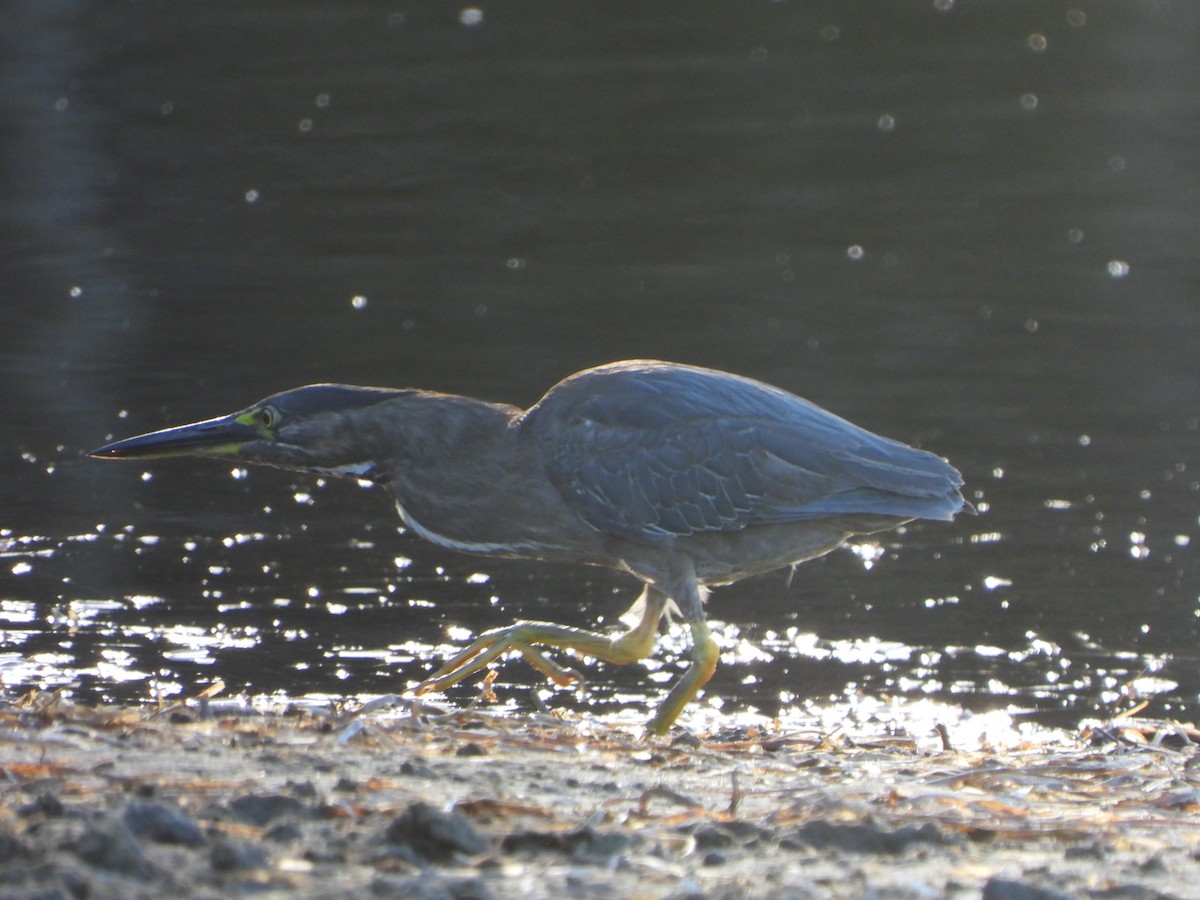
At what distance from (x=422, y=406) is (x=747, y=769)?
200cm

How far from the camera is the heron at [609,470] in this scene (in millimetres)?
5930

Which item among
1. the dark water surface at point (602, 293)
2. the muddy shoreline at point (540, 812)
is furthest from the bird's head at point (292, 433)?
the muddy shoreline at point (540, 812)

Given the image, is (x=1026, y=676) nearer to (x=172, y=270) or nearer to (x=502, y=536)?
(x=502, y=536)

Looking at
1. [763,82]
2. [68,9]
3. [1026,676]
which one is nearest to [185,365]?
[1026,676]

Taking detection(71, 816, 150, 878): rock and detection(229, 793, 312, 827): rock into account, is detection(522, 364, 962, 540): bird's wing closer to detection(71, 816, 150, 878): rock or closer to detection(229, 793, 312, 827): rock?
detection(229, 793, 312, 827): rock

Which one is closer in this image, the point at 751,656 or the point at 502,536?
the point at 502,536

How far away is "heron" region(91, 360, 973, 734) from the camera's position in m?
5.93

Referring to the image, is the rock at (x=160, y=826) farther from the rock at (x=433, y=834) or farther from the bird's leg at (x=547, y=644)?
the bird's leg at (x=547, y=644)

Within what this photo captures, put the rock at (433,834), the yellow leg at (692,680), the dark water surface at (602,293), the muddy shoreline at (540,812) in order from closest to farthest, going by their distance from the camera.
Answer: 1. the muddy shoreline at (540,812)
2. the rock at (433,834)
3. the yellow leg at (692,680)
4. the dark water surface at (602,293)

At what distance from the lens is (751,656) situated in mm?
6984

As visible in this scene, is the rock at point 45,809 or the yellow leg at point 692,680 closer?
the rock at point 45,809

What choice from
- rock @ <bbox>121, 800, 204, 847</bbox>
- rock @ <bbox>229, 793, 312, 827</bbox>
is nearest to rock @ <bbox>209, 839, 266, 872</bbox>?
rock @ <bbox>121, 800, 204, 847</bbox>

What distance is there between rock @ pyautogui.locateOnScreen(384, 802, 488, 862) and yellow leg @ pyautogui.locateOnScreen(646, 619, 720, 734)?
231 centimetres

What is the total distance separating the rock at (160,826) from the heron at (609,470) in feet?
8.49
